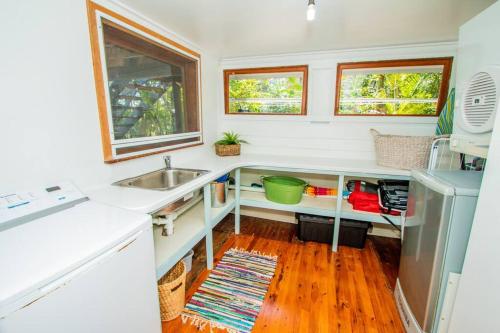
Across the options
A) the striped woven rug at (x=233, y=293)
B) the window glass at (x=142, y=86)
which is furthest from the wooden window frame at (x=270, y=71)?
the striped woven rug at (x=233, y=293)

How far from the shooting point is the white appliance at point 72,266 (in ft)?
1.92

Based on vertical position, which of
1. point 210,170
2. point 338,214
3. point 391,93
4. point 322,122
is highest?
point 391,93

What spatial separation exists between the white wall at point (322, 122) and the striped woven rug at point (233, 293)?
1.34m

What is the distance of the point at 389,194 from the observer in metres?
2.03

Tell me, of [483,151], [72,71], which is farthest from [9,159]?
[483,151]

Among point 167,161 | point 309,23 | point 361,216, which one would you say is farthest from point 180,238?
point 309,23

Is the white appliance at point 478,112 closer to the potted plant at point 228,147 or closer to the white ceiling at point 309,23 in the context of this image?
the white ceiling at point 309,23

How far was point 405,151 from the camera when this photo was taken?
1.91 m

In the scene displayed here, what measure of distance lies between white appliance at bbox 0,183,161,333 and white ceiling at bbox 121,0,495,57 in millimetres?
1353

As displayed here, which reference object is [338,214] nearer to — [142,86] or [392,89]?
[392,89]

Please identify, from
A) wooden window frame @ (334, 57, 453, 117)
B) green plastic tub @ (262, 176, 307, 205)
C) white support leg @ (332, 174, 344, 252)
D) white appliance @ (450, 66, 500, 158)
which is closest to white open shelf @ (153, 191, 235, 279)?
green plastic tub @ (262, 176, 307, 205)

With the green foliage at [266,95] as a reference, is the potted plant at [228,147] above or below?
below

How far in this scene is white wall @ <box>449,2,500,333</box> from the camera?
814 millimetres

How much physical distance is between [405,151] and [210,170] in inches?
66.3
